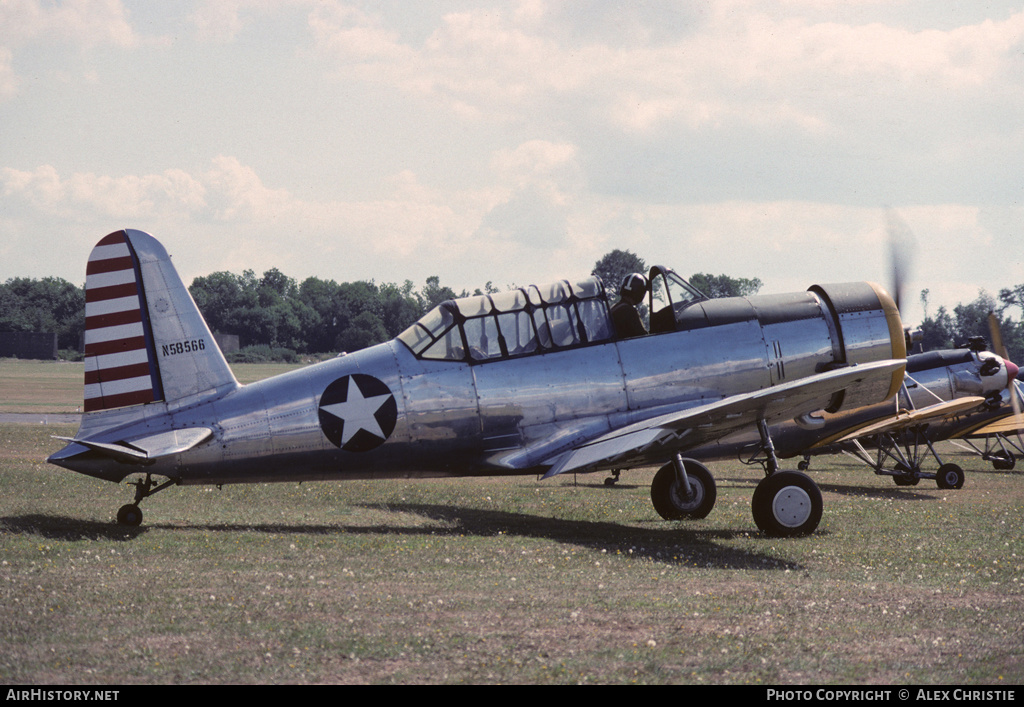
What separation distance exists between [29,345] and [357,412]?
11503cm

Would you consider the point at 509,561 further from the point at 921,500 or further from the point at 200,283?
the point at 200,283

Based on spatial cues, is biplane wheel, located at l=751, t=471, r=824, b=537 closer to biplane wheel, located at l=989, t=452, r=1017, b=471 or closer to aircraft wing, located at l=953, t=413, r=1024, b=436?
aircraft wing, located at l=953, t=413, r=1024, b=436

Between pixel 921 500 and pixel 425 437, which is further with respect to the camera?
pixel 921 500

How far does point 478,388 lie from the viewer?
10719 mm

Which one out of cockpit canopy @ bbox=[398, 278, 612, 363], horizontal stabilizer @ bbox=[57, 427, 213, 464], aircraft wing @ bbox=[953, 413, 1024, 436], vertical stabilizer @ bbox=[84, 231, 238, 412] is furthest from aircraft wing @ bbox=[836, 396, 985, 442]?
horizontal stabilizer @ bbox=[57, 427, 213, 464]

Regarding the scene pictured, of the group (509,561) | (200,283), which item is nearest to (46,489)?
(509,561)

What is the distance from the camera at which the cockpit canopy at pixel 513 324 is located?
1082 centimetres

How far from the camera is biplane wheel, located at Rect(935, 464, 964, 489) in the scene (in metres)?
18.2

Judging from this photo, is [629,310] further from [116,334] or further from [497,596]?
[116,334]

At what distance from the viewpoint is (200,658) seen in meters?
5.58

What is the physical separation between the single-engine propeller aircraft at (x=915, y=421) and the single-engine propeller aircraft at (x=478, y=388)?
429 centimetres

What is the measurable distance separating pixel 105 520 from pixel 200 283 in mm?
124013
